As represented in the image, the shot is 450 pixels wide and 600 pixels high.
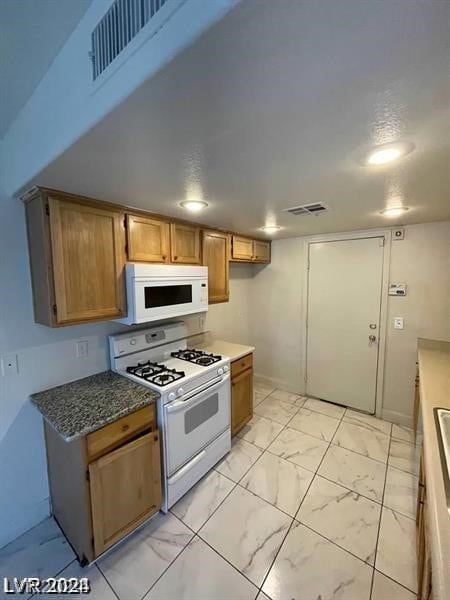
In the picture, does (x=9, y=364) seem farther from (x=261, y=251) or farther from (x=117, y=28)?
(x=261, y=251)

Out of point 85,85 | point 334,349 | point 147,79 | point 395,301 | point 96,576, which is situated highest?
point 85,85

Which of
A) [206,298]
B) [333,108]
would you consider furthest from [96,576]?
[333,108]

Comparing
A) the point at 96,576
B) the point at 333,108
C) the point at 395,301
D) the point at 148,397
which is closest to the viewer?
the point at 333,108

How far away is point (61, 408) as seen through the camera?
60.8 inches

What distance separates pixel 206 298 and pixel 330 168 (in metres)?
1.50

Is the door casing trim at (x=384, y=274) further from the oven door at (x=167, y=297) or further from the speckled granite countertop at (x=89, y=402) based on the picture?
the speckled granite countertop at (x=89, y=402)

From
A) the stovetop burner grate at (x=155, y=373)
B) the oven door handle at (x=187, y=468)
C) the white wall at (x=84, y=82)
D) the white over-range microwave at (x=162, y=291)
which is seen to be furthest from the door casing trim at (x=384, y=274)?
the white wall at (x=84, y=82)

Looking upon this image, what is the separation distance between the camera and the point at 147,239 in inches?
79.5

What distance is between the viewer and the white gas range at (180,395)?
1.81 meters

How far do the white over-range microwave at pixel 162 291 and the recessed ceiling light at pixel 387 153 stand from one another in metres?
1.46

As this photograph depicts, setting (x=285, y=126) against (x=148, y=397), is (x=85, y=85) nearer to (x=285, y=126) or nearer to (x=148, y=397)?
(x=285, y=126)

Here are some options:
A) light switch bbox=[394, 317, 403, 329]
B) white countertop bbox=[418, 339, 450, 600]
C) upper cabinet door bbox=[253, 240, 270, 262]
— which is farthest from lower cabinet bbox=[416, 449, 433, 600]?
upper cabinet door bbox=[253, 240, 270, 262]

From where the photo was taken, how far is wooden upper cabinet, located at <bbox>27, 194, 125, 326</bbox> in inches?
59.4

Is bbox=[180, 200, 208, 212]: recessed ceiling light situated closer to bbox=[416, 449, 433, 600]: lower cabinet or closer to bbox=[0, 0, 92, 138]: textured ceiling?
bbox=[0, 0, 92, 138]: textured ceiling
